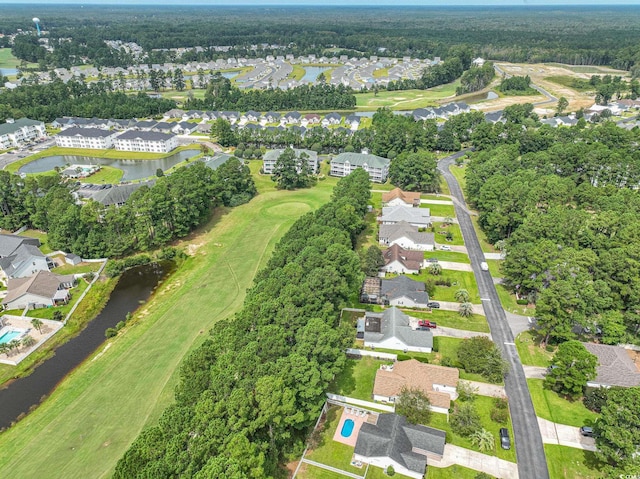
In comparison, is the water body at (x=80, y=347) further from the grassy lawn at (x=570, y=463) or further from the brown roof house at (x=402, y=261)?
the grassy lawn at (x=570, y=463)

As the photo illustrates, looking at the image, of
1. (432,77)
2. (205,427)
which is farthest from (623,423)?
(432,77)

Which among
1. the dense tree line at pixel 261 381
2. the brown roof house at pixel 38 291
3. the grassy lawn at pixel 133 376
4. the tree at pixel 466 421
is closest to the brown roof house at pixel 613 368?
the tree at pixel 466 421

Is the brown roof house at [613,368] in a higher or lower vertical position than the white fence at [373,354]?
higher

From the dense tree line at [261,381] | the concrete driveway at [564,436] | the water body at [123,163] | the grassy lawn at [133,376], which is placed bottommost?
the water body at [123,163]

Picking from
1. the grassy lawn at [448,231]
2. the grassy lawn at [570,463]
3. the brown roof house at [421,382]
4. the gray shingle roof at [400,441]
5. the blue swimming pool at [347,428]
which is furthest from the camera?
the grassy lawn at [448,231]

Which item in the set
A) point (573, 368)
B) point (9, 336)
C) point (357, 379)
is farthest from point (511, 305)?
point (9, 336)

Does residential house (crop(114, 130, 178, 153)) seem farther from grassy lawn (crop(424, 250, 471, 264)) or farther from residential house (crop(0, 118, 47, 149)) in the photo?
grassy lawn (crop(424, 250, 471, 264))

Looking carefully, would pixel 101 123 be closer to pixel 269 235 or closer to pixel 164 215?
pixel 164 215

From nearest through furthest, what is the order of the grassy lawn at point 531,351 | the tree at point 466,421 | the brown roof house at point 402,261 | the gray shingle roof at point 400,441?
the gray shingle roof at point 400,441 → the tree at point 466,421 → the grassy lawn at point 531,351 → the brown roof house at point 402,261
